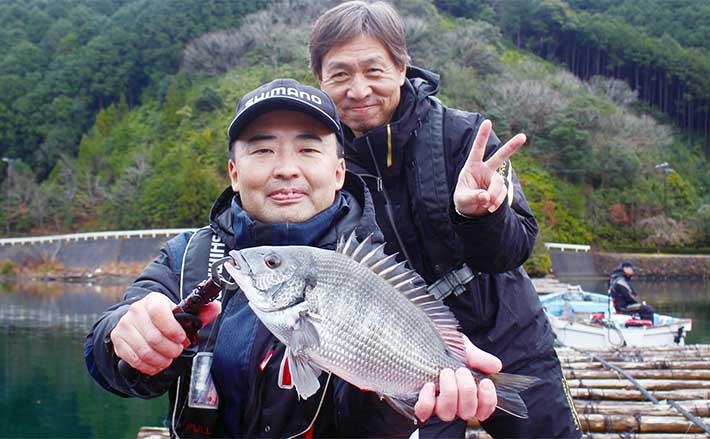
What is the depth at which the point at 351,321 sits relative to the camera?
2088 millimetres

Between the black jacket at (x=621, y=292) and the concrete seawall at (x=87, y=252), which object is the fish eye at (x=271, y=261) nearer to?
the black jacket at (x=621, y=292)

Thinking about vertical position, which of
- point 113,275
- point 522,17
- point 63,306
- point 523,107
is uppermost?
point 522,17

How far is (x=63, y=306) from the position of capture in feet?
92.3

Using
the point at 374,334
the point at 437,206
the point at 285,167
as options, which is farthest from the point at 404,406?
the point at 437,206

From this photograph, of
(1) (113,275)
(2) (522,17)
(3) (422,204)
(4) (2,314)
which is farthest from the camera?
(2) (522,17)

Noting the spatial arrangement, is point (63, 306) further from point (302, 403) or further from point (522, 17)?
point (522, 17)

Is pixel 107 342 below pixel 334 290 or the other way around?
below

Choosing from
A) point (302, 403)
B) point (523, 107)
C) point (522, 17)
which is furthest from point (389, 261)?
point (522, 17)

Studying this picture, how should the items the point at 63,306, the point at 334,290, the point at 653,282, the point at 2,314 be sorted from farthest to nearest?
the point at 653,282
the point at 63,306
the point at 2,314
the point at 334,290

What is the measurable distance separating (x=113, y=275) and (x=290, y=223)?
4139 cm

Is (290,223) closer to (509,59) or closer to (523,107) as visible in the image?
(523,107)

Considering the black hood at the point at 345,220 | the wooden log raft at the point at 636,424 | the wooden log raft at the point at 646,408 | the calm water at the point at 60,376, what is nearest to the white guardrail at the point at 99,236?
the calm water at the point at 60,376

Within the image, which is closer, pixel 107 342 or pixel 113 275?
pixel 107 342

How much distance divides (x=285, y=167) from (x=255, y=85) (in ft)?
181
